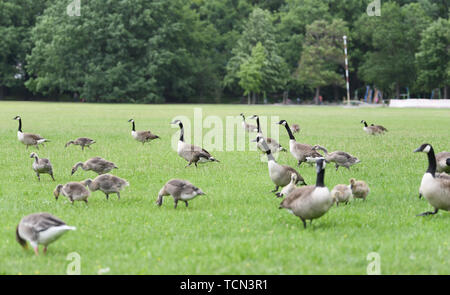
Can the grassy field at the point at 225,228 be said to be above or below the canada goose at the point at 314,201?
below

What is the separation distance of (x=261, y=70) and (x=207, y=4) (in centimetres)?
2100

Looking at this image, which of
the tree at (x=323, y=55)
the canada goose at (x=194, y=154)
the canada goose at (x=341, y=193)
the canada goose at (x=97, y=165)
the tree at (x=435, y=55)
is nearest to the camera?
the canada goose at (x=341, y=193)

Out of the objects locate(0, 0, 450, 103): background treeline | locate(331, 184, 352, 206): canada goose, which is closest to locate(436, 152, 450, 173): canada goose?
locate(331, 184, 352, 206): canada goose

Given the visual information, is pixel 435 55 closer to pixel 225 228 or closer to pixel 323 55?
pixel 323 55

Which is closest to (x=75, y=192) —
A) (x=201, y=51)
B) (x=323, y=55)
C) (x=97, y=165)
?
(x=97, y=165)

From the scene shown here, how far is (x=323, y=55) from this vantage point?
278ft

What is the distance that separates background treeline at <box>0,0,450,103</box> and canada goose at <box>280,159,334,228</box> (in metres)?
72.5

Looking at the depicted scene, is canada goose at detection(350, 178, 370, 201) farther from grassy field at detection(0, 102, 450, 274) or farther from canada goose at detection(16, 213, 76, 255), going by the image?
canada goose at detection(16, 213, 76, 255)

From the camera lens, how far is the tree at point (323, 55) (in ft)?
275

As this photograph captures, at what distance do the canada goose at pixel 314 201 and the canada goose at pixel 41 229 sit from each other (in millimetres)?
3619

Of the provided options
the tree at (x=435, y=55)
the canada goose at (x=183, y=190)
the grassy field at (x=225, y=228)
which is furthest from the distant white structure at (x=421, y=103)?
the canada goose at (x=183, y=190)

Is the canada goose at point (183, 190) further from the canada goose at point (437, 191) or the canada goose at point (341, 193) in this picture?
the canada goose at point (437, 191)
